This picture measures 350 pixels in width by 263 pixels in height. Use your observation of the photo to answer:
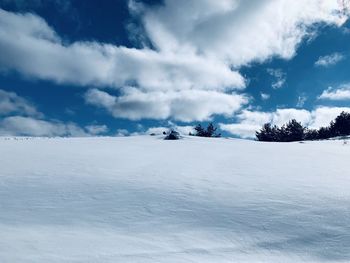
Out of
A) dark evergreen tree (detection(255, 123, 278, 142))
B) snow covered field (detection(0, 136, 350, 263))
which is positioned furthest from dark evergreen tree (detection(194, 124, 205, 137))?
snow covered field (detection(0, 136, 350, 263))

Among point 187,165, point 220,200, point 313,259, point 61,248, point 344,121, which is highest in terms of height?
point 344,121

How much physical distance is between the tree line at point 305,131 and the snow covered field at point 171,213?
2309 cm

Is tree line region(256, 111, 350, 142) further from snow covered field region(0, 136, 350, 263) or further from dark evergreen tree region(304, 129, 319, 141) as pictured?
snow covered field region(0, 136, 350, 263)

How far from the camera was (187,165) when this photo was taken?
5375mm

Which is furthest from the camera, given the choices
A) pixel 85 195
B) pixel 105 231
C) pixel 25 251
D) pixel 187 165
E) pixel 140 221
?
pixel 187 165

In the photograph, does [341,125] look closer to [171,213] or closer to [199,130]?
[199,130]

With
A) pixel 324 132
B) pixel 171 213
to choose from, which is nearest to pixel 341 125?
pixel 324 132

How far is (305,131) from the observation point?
28.2m

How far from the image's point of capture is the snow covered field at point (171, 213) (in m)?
2.70

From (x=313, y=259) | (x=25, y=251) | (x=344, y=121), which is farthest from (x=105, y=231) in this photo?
(x=344, y=121)

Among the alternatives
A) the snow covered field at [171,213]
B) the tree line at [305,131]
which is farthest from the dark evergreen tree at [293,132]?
the snow covered field at [171,213]

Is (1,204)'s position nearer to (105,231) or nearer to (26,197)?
(26,197)

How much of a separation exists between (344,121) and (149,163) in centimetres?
2606

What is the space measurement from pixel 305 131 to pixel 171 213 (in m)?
27.2
